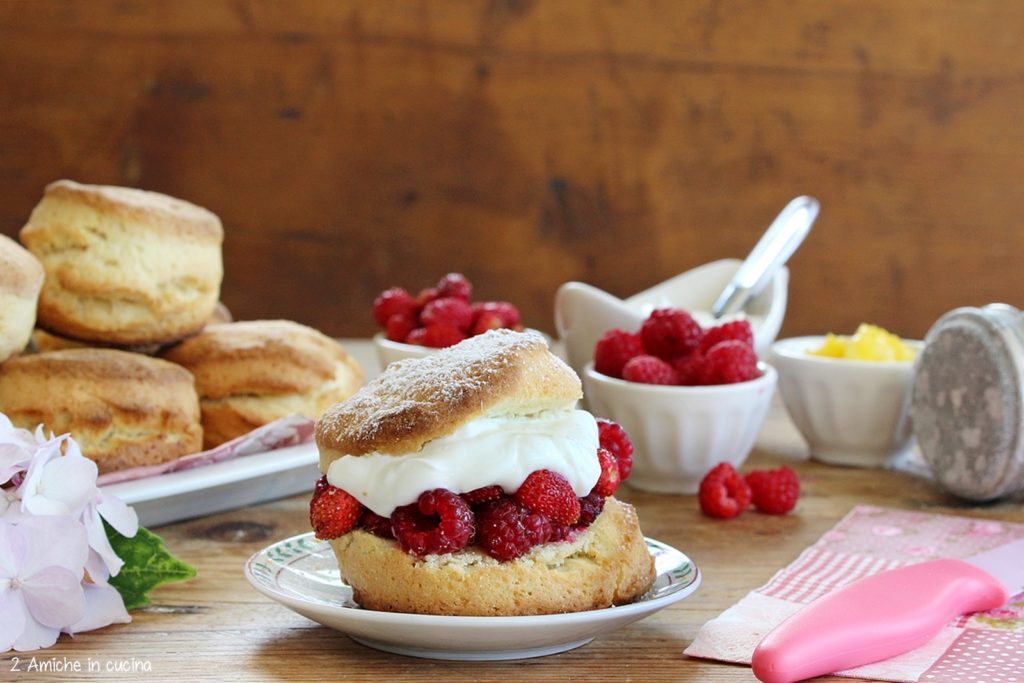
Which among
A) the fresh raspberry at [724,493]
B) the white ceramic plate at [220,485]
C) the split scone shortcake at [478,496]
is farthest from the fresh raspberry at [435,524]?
the fresh raspberry at [724,493]

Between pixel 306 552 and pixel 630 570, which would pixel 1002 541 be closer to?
pixel 630 570

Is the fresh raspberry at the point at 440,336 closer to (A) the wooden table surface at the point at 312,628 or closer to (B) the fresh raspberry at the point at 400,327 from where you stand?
(B) the fresh raspberry at the point at 400,327

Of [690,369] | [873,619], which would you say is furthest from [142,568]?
[690,369]

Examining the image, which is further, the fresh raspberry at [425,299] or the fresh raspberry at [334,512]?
the fresh raspberry at [425,299]

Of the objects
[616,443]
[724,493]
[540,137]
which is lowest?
[724,493]

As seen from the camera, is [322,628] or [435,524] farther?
[322,628]

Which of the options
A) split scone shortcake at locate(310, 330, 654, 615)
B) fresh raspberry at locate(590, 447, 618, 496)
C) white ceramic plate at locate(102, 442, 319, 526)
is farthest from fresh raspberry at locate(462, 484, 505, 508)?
white ceramic plate at locate(102, 442, 319, 526)

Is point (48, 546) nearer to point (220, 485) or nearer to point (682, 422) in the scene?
point (220, 485)
